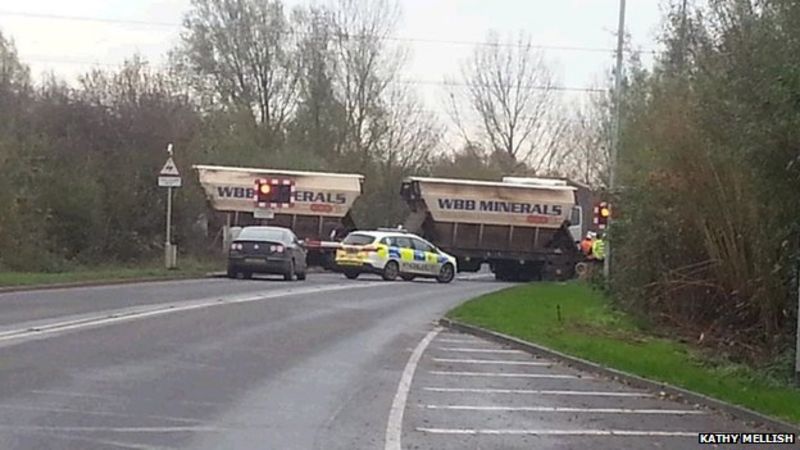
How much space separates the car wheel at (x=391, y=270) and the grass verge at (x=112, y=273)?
5070 millimetres

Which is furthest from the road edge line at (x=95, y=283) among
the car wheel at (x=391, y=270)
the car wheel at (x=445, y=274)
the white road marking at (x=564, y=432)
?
the white road marking at (x=564, y=432)

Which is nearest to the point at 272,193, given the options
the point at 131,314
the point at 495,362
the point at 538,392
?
the point at 131,314

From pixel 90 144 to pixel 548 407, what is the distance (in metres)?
28.6

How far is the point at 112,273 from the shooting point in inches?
1310

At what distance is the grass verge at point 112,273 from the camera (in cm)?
2877

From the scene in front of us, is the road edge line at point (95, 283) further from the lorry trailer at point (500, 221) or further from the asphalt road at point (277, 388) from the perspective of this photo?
the lorry trailer at point (500, 221)

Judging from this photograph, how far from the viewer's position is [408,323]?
2361 cm

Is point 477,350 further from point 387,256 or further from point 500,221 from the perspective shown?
point 500,221

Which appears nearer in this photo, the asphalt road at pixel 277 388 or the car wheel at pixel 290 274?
the asphalt road at pixel 277 388

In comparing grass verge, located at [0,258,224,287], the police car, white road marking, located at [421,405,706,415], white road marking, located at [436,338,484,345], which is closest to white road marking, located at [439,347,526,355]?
white road marking, located at [436,338,484,345]

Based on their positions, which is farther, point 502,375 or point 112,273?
point 112,273

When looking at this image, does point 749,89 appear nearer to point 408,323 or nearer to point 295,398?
point 295,398

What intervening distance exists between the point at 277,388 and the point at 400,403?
1.36m

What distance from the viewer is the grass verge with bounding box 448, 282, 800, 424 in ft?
46.7
